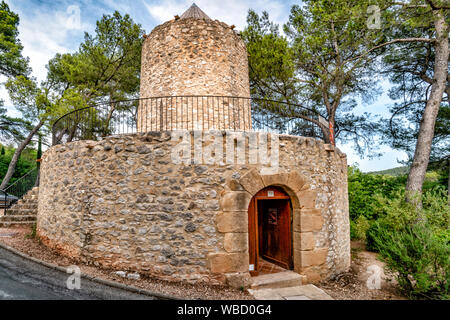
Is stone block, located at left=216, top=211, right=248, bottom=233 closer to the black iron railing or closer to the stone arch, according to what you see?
the stone arch

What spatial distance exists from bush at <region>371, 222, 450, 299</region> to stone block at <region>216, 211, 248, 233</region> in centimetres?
300

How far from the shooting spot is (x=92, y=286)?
4074mm

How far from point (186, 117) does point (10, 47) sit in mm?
12428

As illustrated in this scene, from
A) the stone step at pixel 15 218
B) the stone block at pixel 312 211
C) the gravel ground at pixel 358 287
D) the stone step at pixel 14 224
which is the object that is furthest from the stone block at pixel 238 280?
the stone step at pixel 15 218

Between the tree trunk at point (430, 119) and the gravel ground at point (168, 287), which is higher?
the tree trunk at point (430, 119)

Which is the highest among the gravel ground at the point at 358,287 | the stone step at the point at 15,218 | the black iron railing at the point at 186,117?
the black iron railing at the point at 186,117

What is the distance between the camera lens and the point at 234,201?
4.61 meters

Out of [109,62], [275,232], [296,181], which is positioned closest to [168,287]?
[275,232]

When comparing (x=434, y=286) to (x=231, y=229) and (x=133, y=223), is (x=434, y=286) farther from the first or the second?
(x=133, y=223)

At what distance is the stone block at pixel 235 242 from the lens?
179 inches

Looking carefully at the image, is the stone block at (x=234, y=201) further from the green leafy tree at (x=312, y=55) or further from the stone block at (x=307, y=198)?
the green leafy tree at (x=312, y=55)

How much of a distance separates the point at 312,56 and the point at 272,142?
24.8 feet

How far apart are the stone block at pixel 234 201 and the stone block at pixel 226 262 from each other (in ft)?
2.80

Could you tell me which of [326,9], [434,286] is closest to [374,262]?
Result: [434,286]
